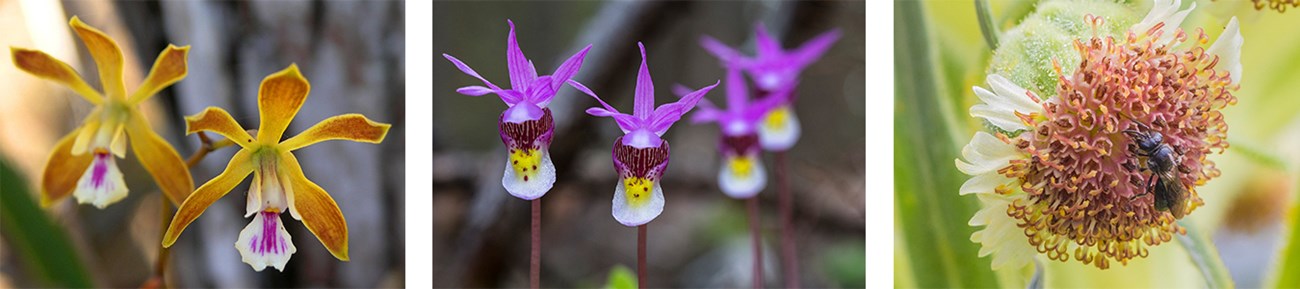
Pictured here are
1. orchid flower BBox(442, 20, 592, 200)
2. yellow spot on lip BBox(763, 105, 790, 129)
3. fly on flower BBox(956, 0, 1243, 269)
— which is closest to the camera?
orchid flower BBox(442, 20, 592, 200)

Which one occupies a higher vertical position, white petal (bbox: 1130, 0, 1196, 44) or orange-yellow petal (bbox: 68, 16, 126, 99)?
white petal (bbox: 1130, 0, 1196, 44)

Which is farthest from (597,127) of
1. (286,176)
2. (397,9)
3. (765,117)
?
(286,176)

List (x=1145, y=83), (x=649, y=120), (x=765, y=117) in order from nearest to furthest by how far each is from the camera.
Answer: (x=649, y=120)
(x=1145, y=83)
(x=765, y=117)

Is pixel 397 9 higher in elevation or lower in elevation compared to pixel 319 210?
higher

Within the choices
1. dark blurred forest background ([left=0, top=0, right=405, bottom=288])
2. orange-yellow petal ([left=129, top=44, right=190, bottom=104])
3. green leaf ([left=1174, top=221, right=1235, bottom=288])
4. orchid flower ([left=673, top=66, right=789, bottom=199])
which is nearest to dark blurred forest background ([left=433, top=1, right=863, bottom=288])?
orchid flower ([left=673, top=66, right=789, bottom=199])

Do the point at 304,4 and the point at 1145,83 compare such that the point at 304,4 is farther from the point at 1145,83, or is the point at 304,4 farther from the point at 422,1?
the point at 1145,83

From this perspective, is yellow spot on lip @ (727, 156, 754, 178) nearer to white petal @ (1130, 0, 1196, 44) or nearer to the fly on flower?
the fly on flower

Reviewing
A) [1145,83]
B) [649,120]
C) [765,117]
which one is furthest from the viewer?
[765,117]
